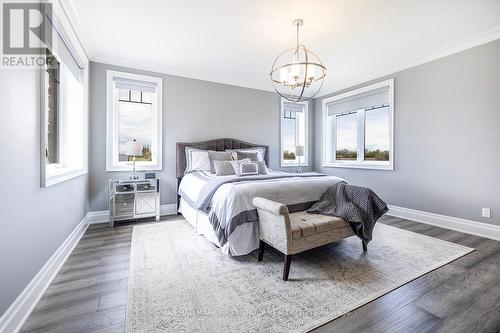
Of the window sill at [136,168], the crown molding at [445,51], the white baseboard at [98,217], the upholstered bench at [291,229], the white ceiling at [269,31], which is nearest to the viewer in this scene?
the upholstered bench at [291,229]

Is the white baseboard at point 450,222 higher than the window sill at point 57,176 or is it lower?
lower

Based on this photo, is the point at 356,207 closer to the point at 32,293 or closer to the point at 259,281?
Result: the point at 259,281

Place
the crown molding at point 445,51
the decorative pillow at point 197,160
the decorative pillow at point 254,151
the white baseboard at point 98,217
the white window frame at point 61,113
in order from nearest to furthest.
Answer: the white window frame at point 61,113
the crown molding at point 445,51
the white baseboard at point 98,217
the decorative pillow at point 197,160
the decorative pillow at point 254,151

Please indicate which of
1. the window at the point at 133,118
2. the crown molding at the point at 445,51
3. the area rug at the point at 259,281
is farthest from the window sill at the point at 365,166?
the window at the point at 133,118

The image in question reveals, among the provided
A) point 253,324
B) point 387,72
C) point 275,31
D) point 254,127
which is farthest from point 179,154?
point 387,72

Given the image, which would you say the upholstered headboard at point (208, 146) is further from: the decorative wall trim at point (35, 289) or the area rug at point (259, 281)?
the decorative wall trim at point (35, 289)

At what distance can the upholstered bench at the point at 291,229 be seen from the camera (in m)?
1.94

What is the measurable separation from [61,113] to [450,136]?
5368mm

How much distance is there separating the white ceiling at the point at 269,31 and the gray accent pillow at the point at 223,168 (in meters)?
1.74

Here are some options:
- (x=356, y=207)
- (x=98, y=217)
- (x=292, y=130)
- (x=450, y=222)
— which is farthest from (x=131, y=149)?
(x=450, y=222)

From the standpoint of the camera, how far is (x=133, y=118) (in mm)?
4023

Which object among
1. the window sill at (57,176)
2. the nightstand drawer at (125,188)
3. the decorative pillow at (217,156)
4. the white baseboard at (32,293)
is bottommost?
the white baseboard at (32,293)

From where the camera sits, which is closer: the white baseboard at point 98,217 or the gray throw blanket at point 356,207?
the gray throw blanket at point 356,207

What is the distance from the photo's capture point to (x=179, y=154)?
4156 millimetres
